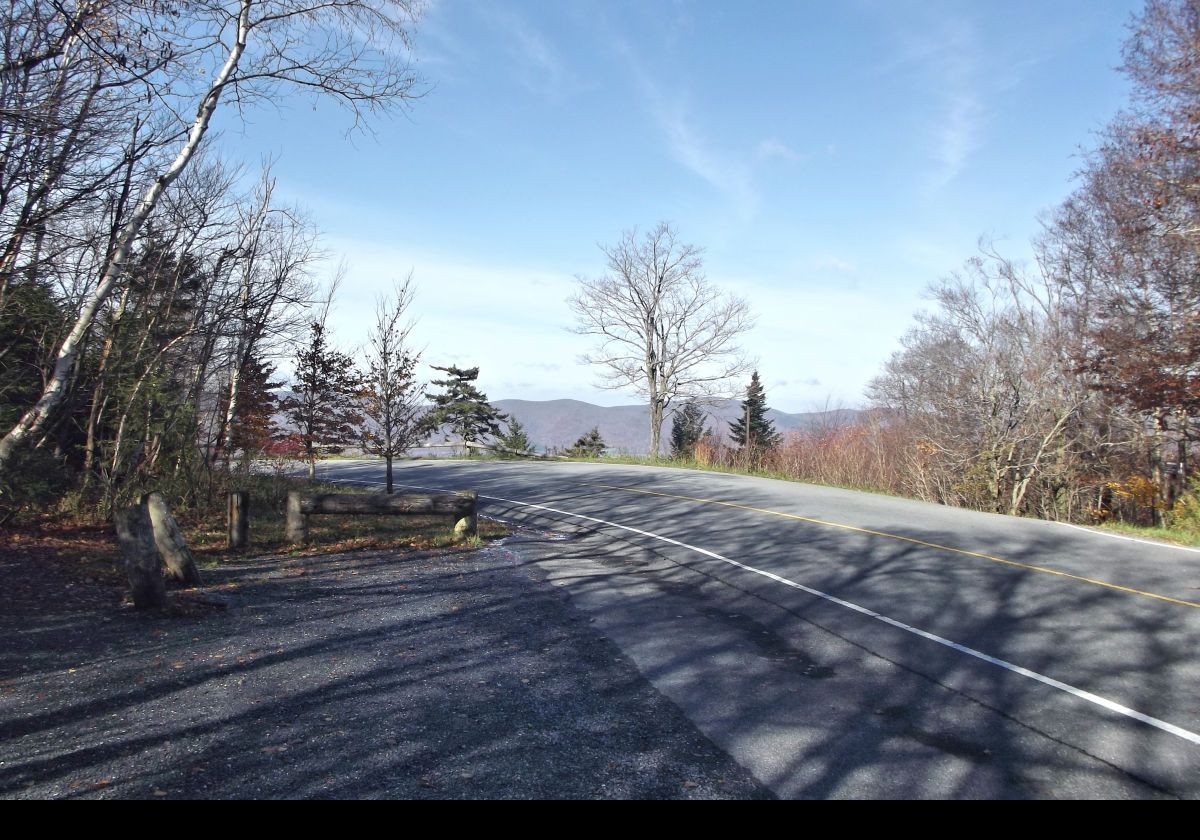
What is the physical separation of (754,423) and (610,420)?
216 ft

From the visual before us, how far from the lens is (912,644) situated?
6.79m

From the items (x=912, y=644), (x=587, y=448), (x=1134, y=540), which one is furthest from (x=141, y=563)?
(x=587, y=448)

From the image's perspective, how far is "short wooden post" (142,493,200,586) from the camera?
853cm

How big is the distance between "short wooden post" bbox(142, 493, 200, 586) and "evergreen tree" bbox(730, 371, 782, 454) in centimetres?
3191

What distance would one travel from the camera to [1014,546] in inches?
444

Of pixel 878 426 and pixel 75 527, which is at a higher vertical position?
pixel 878 426

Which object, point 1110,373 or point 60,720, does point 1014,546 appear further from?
point 60,720

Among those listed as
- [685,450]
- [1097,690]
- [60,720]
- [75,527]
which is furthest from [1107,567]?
[685,450]

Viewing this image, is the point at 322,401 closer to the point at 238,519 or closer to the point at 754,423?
the point at 238,519

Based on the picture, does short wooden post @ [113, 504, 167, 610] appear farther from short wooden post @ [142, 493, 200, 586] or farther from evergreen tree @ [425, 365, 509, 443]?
evergreen tree @ [425, 365, 509, 443]

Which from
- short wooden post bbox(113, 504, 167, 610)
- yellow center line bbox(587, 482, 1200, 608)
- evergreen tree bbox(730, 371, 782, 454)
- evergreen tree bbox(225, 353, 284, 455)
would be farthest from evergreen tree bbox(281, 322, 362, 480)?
evergreen tree bbox(730, 371, 782, 454)

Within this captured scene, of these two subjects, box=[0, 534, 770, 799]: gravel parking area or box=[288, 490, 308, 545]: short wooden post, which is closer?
box=[0, 534, 770, 799]: gravel parking area

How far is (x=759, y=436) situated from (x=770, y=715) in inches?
1810
